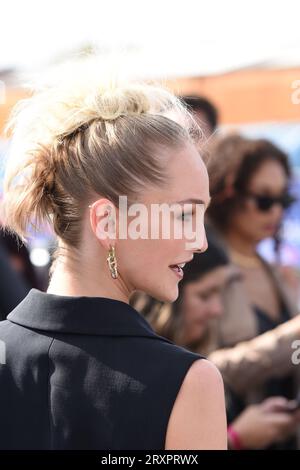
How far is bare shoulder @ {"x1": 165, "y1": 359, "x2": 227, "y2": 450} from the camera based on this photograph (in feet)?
4.00

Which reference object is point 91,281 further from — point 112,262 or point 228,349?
point 228,349

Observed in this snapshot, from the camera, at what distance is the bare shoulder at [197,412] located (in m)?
1.22

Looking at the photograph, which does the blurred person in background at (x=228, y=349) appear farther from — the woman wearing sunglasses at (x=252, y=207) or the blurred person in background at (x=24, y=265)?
the blurred person in background at (x=24, y=265)

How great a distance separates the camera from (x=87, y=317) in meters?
1.32

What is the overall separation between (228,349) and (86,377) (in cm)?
161

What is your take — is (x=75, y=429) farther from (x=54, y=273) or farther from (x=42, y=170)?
(x=42, y=170)

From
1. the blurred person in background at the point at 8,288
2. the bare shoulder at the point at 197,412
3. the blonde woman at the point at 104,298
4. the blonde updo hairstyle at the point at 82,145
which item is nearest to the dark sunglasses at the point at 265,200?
the blurred person in background at the point at 8,288

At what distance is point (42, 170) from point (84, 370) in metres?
0.38

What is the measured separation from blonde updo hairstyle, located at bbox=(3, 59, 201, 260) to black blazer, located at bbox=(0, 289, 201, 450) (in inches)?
6.0

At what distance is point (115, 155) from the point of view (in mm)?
1350

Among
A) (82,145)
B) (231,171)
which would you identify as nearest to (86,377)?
(82,145)

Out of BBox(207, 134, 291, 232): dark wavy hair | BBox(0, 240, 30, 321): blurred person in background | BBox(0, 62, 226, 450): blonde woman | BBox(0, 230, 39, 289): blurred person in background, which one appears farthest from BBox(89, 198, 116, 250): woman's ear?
BBox(0, 230, 39, 289): blurred person in background

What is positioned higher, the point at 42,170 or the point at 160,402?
the point at 42,170
